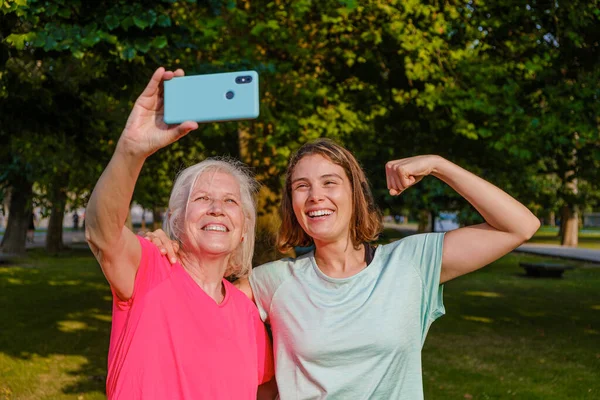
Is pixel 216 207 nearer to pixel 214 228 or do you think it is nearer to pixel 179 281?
pixel 214 228

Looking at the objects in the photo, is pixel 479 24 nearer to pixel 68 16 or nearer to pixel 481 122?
pixel 481 122

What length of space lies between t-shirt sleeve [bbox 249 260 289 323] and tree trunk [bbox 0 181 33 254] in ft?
77.5

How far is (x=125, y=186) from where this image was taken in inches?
86.7

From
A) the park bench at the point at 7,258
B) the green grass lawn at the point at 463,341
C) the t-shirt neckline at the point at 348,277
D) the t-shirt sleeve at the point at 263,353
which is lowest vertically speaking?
the park bench at the point at 7,258

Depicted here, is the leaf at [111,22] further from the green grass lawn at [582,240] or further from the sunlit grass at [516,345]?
the green grass lawn at [582,240]

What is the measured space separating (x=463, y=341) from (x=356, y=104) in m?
4.58

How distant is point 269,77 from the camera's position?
433 inches

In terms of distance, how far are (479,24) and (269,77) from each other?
11.0 ft

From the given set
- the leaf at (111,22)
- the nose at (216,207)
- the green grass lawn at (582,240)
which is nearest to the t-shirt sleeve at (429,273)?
the nose at (216,207)

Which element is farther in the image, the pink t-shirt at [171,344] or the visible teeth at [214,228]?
the visible teeth at [214,228]

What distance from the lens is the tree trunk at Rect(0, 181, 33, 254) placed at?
25375mm

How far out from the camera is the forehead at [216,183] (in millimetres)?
2787

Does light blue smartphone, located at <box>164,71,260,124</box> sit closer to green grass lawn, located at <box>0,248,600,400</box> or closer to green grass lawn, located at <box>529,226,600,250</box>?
green grass lawn, located at <box>0,248,600,400</box>

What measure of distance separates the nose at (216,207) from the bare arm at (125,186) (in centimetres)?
37
